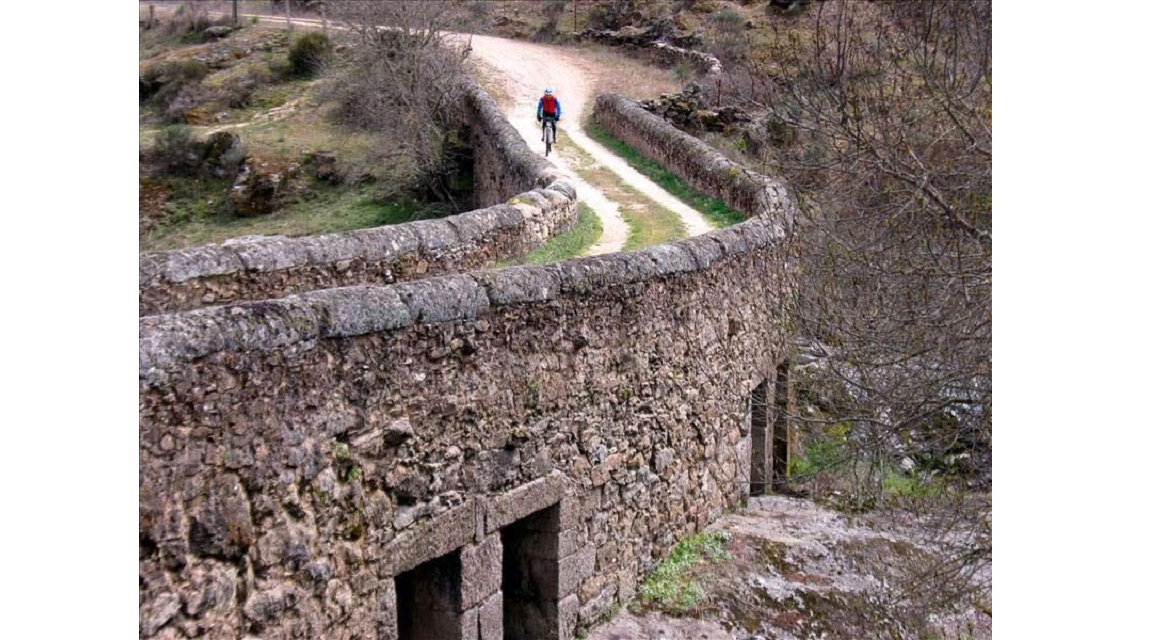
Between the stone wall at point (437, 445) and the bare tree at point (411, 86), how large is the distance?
13568 millimetres

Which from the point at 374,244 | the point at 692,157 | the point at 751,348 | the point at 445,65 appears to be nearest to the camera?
the point at 374,244

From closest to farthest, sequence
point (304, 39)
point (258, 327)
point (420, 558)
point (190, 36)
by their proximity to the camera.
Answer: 1. point (258, 327)
2. point (420, 558)
3. point (304, 39)
4. point (190, 36)

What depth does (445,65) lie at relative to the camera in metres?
25.0

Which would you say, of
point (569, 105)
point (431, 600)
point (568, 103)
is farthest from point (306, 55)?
point (431, 600)

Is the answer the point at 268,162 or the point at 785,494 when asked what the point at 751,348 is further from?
the point at 268,162

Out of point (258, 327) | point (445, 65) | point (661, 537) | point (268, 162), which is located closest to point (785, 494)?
point (661, 537)

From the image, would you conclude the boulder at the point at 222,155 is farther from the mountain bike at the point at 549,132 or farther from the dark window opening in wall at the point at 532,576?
the dark window opening in wall at the point at 532,576

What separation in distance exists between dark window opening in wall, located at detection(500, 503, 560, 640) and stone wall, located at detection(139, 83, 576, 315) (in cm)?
285

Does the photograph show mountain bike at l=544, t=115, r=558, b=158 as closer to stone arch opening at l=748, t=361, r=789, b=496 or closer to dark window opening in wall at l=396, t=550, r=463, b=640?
stone arch opening at l=748, t=361, r=789, b=496

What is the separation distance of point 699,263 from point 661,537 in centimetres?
270

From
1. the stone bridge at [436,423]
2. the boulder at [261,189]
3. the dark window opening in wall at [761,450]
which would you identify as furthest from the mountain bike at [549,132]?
the dark window opening in wall at [761,450]

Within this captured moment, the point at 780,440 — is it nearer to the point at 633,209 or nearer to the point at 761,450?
the point at 761,450

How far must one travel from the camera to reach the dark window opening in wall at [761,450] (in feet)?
41.5

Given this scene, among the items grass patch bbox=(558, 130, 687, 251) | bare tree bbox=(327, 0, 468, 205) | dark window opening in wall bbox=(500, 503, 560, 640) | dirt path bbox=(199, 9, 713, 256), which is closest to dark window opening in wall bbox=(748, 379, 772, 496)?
grass patch bbox=(558, 130, 687, 251)
